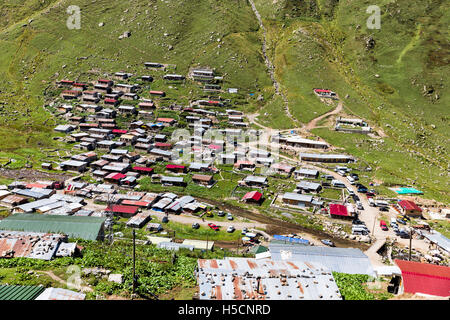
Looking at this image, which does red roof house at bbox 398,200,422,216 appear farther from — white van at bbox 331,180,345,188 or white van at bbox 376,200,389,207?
white van at bbox 331,180,345,188

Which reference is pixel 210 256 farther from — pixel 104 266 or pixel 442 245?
pixel 442 245

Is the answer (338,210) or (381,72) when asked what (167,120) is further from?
(381,72)

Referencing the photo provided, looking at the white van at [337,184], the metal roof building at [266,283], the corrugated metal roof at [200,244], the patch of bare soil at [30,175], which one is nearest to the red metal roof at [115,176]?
the patch of bare soil at [30,175]

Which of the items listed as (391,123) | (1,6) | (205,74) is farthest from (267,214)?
(1,6)

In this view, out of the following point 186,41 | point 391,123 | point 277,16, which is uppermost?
point 277,16

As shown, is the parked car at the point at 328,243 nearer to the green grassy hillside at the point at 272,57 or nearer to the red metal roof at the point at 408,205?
the red metal roof at the point at 408,205
